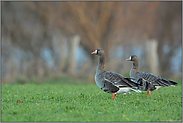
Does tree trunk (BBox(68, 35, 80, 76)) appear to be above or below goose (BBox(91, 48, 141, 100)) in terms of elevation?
above

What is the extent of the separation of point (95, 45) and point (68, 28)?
146 inches

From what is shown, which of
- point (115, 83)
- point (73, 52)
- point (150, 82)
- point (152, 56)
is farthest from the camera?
point (152, 56)

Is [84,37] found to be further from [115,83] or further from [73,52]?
[115,83]

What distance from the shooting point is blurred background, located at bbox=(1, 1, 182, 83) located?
2300cm

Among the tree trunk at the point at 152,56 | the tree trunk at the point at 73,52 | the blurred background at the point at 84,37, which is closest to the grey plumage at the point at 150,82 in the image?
the blurred background at the point at 84,37

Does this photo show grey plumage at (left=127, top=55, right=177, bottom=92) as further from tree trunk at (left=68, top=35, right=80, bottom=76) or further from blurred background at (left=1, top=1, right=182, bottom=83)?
tree trunk at (left=68, top=35, right=80, bottom=76)

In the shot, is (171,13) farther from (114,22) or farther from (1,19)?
(1,19)

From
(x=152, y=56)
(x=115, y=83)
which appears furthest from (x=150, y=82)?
(x=152, y=56)

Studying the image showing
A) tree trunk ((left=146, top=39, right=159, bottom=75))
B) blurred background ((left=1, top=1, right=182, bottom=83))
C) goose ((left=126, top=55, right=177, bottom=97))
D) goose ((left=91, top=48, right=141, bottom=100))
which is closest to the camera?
goose ((left=91, top=48, right=141, bottom=100))

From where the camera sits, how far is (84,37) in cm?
2400

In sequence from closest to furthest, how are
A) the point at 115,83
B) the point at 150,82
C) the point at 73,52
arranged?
the point at 115,83 → the point at 150,82 → the point at 73,52

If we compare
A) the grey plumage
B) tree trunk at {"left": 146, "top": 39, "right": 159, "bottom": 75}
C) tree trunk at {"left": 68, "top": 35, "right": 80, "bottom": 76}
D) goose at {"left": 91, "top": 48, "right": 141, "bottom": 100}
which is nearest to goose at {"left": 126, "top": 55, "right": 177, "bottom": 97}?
the grey plumage

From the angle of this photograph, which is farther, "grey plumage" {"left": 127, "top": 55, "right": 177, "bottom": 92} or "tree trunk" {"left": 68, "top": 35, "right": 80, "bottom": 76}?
"tree trunk" {"left": 68, "top": 35, "right": 80, "bottom": 76}

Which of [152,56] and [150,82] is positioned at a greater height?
[152,56]
